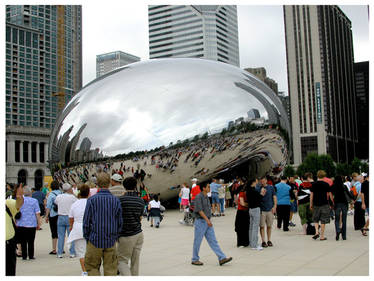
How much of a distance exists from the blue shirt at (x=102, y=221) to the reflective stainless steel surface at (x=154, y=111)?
9.34 m

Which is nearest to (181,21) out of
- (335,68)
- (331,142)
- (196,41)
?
(196,41)

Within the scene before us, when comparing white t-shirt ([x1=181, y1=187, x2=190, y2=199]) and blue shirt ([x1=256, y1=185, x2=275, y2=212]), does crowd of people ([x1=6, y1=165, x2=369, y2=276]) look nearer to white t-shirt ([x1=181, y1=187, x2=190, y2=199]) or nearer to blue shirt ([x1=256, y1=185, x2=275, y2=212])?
blue shirt ([x1=256, y1=185, x2=275, y2=212])

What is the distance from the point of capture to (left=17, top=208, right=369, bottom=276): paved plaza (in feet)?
21.1

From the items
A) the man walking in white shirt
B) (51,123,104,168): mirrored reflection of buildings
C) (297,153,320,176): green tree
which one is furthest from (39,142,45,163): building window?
the man walking in white shirt

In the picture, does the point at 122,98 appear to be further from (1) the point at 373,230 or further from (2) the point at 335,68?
(2) the point at 335,68

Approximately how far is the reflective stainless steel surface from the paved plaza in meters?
4.70

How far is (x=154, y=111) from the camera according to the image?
14719mm

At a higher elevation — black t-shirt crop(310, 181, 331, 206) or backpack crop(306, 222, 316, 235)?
black t-shirt crop(310, 181, 331, 206)

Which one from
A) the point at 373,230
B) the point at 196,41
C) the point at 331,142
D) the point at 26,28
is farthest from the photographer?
the point at 196,41

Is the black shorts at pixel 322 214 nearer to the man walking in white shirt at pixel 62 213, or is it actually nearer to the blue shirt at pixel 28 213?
the man walking in white shirt at pixel 62 213

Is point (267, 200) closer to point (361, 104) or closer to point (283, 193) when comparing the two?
point (283, 193)

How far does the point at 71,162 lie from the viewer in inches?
598

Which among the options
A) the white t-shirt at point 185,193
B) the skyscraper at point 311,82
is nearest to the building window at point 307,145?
the skyscraper at point 311,82

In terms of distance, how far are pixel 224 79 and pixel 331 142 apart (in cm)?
11652
